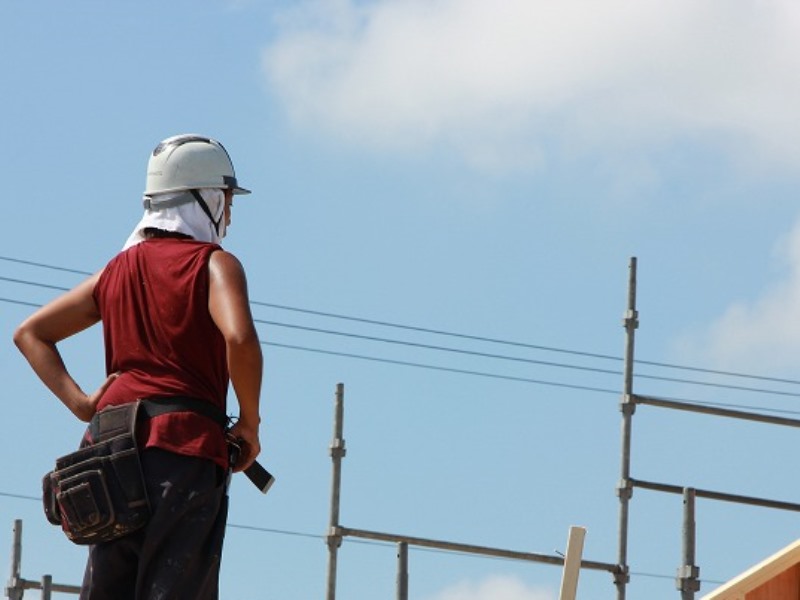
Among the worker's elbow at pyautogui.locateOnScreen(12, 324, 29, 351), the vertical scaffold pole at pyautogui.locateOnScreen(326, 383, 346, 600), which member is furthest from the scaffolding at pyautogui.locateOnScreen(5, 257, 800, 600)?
the worker's elbow at pyautogui.locateOnScreen(12, 324, 29, 351)

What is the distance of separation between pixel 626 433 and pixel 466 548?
4.20 feet

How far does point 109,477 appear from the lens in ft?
13.9

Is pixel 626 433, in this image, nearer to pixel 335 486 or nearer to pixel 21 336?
pixel 335 486

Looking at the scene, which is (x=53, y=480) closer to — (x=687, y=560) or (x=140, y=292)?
(x=140, y=292)

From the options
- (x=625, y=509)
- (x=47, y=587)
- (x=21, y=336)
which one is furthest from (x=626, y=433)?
(x=21, y=336)

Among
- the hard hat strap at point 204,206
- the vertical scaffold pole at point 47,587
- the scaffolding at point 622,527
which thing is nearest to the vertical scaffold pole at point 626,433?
the scaffolding at point 622,527

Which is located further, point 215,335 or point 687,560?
point 687,560

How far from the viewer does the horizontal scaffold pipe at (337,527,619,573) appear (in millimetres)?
12148

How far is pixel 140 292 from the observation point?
14.3ft

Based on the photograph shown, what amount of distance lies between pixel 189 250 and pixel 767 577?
3.50 meters

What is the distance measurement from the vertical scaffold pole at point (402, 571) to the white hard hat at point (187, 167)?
7.40 metres

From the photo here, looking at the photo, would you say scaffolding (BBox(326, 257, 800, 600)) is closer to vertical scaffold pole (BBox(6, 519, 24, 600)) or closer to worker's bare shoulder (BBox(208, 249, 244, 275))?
vertical scaffold pole (BBox(6, 519, 24, 600))

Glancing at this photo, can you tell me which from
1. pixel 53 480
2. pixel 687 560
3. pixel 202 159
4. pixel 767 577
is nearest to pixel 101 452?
pixel 53 480

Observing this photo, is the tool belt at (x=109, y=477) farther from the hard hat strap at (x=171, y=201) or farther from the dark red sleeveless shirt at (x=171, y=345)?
the hard hat strap at (x=171, y=201)
